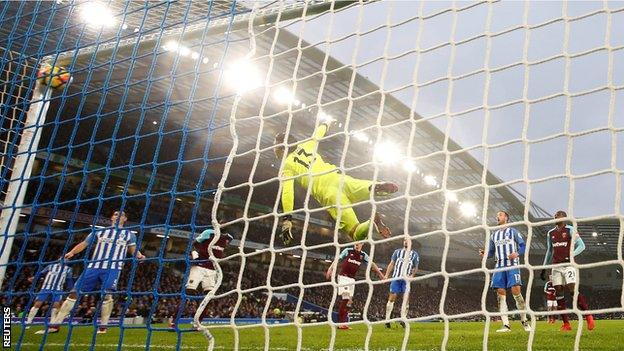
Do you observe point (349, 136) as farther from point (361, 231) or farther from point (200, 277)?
point (200, 277)

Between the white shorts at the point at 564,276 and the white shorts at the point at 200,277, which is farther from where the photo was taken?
the white shorts at the point at 200,277

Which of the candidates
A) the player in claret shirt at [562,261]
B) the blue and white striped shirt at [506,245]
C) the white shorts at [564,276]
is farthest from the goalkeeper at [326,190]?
the white shorts at [564,276]

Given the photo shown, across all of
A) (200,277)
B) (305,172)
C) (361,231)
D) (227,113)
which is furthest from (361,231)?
(227,113)

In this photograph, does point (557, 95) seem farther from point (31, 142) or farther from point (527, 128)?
point (31, 142)

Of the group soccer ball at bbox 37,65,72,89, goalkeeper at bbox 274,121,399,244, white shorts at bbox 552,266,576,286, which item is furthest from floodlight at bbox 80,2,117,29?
white shorts at bbox 552,266,576,286

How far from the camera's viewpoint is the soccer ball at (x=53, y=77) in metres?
4.75

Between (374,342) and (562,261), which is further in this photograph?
(562,261)

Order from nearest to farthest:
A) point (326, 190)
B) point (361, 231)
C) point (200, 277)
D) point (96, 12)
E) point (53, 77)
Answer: point (361, 231) → point (326, 190) → point (53, 77) → point (96, 12) → point (200, 277)

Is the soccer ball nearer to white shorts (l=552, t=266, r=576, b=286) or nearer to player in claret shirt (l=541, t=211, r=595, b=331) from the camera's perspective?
player in claret shirt (l=541, t=211, r=595, b=331)

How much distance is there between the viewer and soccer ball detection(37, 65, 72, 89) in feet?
15.6

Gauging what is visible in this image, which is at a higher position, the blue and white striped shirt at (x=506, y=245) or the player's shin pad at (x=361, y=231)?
the blue and white striped shirt at (x=506, y=245)

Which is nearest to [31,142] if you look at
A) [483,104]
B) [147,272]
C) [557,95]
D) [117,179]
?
[483,104]

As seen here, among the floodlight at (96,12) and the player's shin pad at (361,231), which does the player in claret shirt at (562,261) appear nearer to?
the player's shin pad at (361,231)

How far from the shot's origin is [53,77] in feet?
15.6
